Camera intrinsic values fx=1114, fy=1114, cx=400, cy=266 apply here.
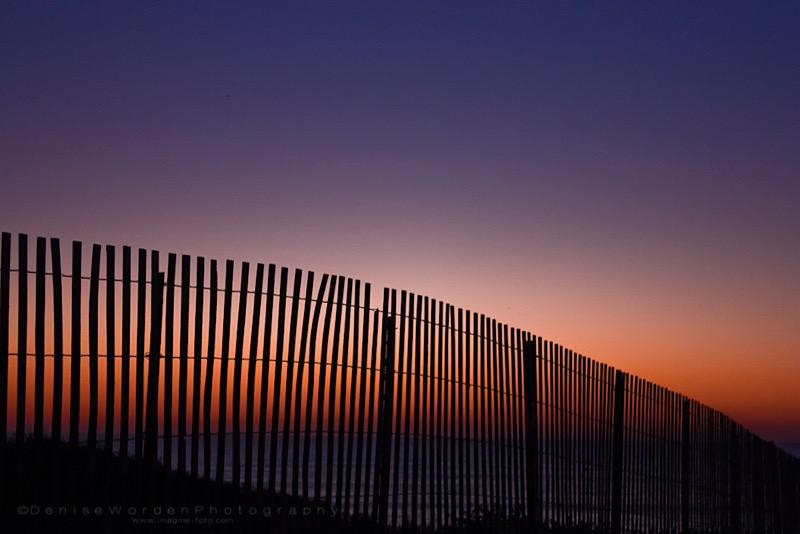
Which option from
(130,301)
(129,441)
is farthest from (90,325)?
(129,441)

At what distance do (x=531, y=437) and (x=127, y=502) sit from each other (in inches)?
223

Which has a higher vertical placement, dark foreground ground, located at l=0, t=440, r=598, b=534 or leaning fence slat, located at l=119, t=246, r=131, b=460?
leaning fence slat, located at l=119, t=246, r=131, b=460

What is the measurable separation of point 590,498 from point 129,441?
7.36m

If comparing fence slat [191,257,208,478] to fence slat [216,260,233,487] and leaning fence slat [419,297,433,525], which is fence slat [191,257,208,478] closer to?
fence slat [216,260,233,487]

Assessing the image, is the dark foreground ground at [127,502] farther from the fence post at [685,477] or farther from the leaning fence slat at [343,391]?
the fence post at [685,477]

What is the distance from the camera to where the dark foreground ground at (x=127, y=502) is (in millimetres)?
5934

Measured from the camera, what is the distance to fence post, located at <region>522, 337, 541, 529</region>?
36.6 feet

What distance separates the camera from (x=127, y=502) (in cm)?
639

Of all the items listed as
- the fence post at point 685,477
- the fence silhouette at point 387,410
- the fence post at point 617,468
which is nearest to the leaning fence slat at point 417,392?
the fence silhouette at point 387,410

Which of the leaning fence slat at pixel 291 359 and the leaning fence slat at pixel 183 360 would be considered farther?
the leaning fence slat at pixel 291 359

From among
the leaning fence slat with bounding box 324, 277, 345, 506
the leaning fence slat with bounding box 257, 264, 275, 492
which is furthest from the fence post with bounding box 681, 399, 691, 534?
the leaning fence slat with bounding box 257, 264, 275, 492

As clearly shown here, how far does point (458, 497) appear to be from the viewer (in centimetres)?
1015

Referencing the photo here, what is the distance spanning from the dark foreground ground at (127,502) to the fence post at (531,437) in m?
3.68

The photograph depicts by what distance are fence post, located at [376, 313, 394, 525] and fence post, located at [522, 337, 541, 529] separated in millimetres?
2770
